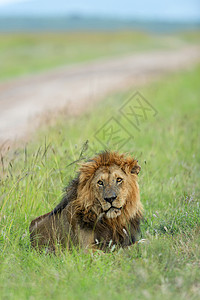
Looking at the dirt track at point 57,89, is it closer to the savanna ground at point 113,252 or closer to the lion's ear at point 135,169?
the savanna ground at point 113,252

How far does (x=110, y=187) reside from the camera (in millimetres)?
3857

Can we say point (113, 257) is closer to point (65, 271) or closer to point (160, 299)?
point (65, 271)

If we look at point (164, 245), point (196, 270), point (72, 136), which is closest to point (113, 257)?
point (164, 245)

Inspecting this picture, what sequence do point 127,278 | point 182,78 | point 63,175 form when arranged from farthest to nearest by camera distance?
point 182,78 → point 63,175 → point 127,278

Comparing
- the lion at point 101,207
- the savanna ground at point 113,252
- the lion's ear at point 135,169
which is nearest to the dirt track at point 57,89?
the savanna ground at point 113,252

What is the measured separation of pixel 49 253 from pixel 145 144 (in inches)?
171

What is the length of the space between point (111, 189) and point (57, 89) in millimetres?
12655

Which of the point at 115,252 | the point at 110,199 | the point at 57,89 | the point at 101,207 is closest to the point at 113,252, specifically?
the point at 115,252

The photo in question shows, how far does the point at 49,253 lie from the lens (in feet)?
13.5

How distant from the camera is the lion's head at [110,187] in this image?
3863 millimetres

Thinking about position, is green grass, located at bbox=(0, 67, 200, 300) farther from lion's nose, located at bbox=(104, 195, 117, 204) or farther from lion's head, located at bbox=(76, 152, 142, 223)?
lion's nose, located at bbox=(104, 195, 117, 204)

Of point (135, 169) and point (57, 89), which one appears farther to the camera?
point (57, 89)

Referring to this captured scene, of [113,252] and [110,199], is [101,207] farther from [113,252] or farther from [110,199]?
[113,252]

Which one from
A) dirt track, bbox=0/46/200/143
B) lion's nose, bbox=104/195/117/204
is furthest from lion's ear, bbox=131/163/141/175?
dirt track, bbox=0/46/200/143
